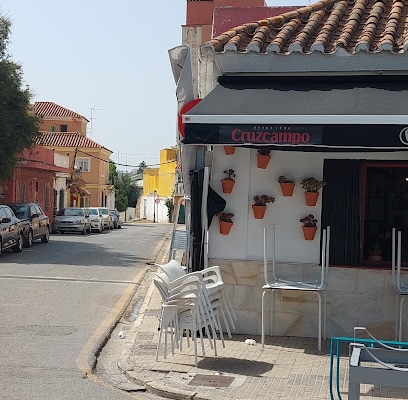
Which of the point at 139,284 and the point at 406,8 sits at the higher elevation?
the point at 406,8

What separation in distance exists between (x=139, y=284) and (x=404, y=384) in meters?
12.5

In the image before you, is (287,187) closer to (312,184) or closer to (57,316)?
(312,184)

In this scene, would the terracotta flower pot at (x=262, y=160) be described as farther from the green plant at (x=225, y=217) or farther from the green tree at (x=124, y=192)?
the green tree at (x=124, y=192)

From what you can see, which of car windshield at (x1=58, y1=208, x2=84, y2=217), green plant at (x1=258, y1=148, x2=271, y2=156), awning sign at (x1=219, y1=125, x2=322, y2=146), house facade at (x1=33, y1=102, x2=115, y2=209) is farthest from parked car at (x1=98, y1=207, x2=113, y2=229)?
awning sign at (x1=219, y1=125, x2=322, y2=146)

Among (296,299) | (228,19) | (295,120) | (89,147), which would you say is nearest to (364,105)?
(295,120)

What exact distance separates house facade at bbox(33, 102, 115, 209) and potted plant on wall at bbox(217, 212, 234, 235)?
52.8 m

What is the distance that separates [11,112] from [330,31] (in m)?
19.0

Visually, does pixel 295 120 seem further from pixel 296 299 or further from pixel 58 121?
pixel 58 121

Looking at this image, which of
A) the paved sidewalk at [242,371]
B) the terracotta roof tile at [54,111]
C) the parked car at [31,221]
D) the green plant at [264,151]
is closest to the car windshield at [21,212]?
the parked car at [31,221]

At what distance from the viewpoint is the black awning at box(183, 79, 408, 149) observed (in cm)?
818

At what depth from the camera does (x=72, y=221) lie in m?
40.5

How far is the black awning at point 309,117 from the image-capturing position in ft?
26.8

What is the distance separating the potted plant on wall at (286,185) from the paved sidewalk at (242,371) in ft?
6.17

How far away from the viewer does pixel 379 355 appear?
5574mm
